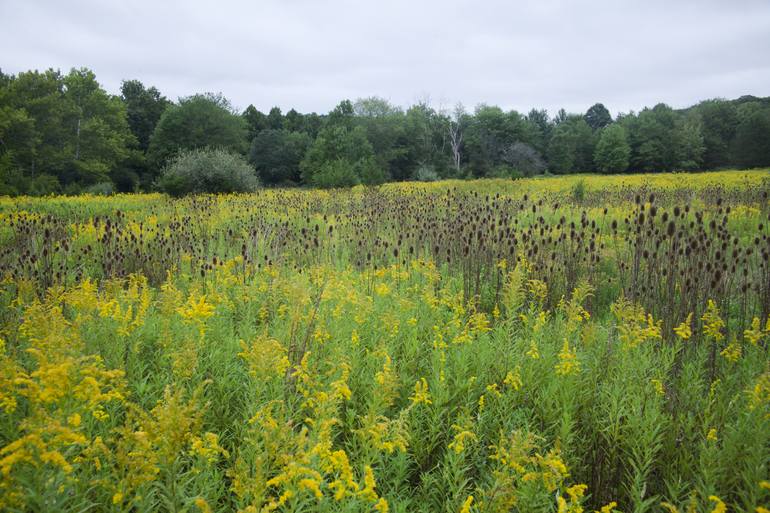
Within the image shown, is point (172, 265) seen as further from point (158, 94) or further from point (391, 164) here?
point (158, 94)

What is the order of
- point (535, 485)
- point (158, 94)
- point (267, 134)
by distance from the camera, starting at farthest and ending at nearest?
point (158, 94) → point (267, 134) → point (535, 485)

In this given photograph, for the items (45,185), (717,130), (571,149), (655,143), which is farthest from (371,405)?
(717,130)

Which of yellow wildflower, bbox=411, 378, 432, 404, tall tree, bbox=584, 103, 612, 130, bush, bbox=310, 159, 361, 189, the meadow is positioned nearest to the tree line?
bush, bbox=310, 159, 361, 189

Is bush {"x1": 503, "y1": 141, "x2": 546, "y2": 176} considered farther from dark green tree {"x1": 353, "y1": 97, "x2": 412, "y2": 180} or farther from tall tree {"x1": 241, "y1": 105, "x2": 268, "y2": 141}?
tall tree {"x1": 241, "y1": 105, "x2": 268, "y2": 141}

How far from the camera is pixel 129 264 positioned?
23.7 feet

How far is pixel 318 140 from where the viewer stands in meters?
41.9

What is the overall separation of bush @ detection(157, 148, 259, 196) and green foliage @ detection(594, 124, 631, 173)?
52.4 m

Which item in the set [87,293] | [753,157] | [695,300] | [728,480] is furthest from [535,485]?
[753,157]

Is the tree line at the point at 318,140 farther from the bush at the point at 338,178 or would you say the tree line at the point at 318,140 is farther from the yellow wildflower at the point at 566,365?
the yellow wildflower at the point at 566,365

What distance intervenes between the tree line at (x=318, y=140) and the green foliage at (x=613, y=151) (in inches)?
6.9

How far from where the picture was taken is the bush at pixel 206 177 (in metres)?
20.7

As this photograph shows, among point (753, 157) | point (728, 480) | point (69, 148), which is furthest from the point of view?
point (753, 157)

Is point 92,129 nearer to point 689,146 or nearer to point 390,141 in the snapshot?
point 390,141

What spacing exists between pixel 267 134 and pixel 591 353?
55.4m
